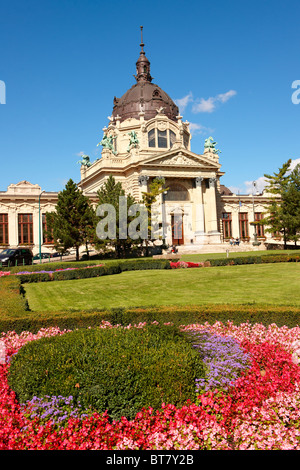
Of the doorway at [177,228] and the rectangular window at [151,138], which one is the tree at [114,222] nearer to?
the doorway at [177,228]

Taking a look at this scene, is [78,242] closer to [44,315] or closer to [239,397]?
[44,315]

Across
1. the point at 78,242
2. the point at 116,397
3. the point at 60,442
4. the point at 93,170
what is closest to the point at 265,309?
the point at 116,397

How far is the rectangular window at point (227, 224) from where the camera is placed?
68.6 metres

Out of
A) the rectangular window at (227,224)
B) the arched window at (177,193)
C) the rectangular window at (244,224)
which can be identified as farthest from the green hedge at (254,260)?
the rectangular window at (244,224)

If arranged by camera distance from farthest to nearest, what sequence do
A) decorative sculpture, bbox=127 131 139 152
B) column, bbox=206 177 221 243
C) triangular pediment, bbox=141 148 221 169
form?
1. column, bbox=206 177 221 243
2. decorative sculpture, bbox=127 131 139 152
3. triangular pediment, bbox=141 148 221 169

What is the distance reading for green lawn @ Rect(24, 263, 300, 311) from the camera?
17.4 metres

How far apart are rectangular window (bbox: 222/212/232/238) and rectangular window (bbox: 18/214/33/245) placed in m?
31.8

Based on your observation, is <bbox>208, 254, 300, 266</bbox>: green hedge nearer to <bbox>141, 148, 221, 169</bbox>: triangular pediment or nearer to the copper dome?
<bbox>141, 148, 221, 169</bbox>: triangular pediment

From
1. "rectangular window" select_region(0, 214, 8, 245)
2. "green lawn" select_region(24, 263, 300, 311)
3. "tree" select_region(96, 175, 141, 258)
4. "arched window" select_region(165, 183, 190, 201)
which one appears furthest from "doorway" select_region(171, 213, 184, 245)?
"green lawn" select_region(24, 263, 300, 311)

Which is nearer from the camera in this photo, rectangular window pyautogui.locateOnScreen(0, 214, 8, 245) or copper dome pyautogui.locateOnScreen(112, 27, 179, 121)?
rectangular window pyautogui.locateOnScreen(0, 214, 8, 245)

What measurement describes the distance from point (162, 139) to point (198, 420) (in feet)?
201

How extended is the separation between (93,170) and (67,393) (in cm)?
6192

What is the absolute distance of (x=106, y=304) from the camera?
17.4 meters
